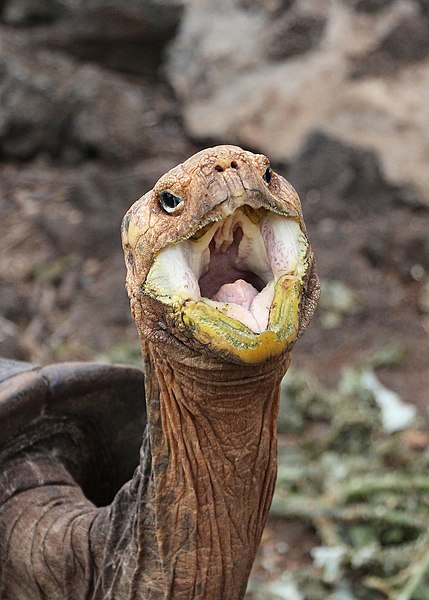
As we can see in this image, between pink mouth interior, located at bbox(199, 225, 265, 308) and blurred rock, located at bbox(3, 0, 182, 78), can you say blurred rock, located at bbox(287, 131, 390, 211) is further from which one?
pink mouth interior, located at bbox(199, 225, 265, 308)

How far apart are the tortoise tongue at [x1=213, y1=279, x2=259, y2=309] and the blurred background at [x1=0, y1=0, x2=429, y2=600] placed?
205 cm

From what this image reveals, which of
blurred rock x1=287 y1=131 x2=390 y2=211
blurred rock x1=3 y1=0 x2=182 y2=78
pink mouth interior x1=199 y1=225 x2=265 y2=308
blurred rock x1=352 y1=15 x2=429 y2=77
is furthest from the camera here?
blurred rock x1=3 y1=0 x2=182 y2=78

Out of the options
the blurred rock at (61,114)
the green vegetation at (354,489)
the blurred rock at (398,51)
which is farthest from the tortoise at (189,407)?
the blurred rock at (398,51)

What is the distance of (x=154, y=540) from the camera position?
1.96 m

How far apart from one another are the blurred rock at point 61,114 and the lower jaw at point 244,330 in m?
6.73

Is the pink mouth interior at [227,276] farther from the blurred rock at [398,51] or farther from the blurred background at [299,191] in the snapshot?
the blurred rock at [398,51]

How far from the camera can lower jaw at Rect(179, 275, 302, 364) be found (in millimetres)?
1543

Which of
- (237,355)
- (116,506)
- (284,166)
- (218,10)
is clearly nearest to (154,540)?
(116,506)

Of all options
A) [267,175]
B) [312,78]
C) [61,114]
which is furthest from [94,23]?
[267,175]

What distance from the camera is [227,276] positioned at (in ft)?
5.55

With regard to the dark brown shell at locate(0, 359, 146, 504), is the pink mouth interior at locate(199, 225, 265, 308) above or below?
above

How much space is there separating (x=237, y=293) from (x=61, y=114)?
22.8 ft

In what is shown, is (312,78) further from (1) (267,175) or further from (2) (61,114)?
(1) (267,175)

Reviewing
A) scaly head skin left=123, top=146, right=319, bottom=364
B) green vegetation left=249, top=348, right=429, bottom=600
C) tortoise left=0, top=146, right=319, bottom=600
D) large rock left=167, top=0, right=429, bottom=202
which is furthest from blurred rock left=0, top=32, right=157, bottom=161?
scaly head skin left=123, top=146, right=319, bottom=364
